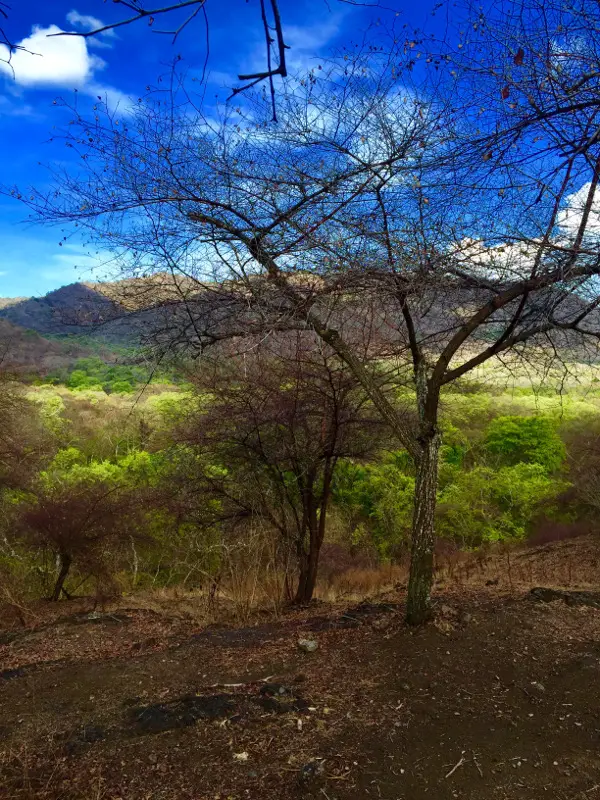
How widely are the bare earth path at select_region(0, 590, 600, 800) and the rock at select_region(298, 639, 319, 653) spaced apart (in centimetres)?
5

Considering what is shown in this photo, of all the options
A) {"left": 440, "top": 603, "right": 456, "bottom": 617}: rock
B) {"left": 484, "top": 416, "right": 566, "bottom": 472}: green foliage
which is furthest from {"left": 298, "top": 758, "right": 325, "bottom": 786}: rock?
{"left": 484, "top": 416, "right": 566, "bottom": 472}: green foliage

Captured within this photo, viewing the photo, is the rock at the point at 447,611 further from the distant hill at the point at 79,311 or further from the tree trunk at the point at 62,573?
the tree trunk at the point at 62,573

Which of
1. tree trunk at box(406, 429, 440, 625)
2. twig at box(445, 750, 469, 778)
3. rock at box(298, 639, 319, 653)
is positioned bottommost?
rock at box(298, 639, 319, 653)

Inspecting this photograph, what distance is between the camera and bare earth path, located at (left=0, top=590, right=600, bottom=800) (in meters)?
3.01

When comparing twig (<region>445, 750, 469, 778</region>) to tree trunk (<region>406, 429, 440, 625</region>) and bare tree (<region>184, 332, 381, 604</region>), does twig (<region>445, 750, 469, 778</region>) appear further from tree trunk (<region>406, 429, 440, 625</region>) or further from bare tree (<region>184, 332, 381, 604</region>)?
bare tree (<region>184, 332, 381, 604</region>)

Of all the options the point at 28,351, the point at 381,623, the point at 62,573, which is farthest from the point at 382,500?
the point at 28,351

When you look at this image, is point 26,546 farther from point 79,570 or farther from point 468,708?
point 468,708

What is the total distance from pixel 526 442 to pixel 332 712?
21079mm

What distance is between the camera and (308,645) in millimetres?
5047

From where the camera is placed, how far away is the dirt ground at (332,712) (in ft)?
9.89

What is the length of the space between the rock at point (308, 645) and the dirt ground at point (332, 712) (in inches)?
2.2

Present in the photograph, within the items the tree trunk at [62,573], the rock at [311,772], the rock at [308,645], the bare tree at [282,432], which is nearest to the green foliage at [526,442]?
the bare tree at [282,432]

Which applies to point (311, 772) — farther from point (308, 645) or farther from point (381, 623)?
point (381, 623)

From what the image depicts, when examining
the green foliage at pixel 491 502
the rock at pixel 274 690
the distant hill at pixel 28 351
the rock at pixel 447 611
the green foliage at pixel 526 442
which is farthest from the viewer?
the green foliage at pixel 526 442
